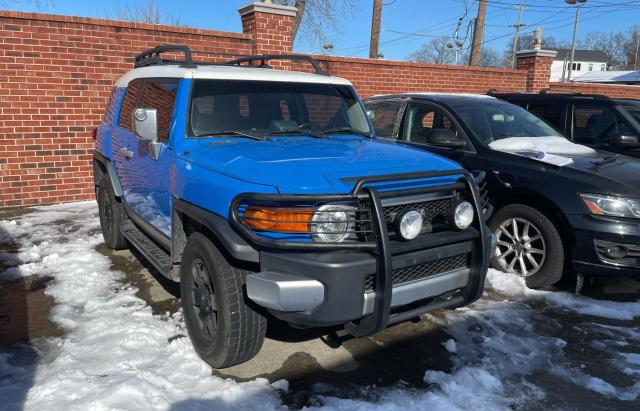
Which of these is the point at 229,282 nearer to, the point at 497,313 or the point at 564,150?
the point at 497,313

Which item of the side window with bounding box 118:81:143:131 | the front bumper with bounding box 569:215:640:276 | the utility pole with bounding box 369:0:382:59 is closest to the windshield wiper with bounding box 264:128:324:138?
the side window with bounding box 118:81:143:131

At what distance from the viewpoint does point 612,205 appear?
13.4 feet

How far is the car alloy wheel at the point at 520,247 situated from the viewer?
4.54 m

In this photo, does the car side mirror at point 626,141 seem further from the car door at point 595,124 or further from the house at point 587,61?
the house at point 587,61

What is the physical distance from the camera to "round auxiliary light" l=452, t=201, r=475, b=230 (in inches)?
118

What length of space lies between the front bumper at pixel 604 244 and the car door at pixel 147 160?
341cm

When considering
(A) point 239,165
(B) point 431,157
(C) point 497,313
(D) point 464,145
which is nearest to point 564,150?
(D) point 464,145

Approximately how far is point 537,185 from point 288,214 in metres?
2.80

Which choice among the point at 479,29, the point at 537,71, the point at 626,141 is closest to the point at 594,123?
the point at 626,141

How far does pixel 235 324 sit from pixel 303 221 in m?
0.79

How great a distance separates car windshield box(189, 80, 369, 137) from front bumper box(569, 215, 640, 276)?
6.67 feet

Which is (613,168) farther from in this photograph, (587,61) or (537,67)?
(587,61)

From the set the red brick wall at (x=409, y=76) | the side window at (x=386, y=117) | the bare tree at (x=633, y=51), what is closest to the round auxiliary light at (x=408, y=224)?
the side window at (x=386, y=117)

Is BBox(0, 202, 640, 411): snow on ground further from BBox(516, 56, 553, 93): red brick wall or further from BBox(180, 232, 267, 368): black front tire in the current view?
BBox(516, 56, 553, 93): red brick wall
